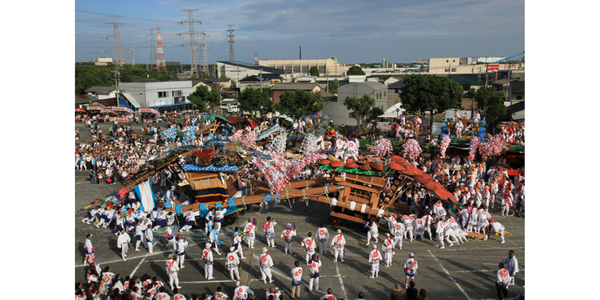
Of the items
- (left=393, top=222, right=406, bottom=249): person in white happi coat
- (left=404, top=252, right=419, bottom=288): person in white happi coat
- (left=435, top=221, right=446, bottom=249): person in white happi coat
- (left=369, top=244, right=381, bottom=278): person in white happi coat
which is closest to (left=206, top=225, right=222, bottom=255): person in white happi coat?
(left=369, top=244, right=381, bottom=278): person in white happi coat

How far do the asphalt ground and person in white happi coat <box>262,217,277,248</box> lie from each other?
0.29m

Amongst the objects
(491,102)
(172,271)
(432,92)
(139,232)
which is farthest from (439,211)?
(491,102)

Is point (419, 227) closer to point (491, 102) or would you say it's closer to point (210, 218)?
point (210, 218)

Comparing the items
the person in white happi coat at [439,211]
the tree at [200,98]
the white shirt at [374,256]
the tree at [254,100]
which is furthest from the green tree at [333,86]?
the white shirt at [374,256]

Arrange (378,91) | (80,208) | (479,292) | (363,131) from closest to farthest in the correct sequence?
(479,292) → (80,208) → (363,131) → (378,91)

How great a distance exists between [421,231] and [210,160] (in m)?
7.95

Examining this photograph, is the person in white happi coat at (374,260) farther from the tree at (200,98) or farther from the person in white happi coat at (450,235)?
the tree at (200,98)

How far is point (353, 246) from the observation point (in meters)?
12.4

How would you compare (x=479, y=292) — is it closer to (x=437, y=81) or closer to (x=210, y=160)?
(x=210, y=160)

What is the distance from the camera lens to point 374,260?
10.2 m

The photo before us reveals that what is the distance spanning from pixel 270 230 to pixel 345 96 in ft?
105

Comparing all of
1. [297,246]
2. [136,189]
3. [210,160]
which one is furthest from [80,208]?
[297,246]

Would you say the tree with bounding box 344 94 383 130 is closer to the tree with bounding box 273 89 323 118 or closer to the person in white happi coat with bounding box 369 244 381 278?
the tree with bounding box 273 89 323 118

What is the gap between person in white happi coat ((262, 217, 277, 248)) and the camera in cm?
1216
